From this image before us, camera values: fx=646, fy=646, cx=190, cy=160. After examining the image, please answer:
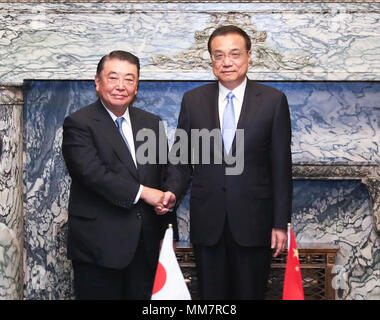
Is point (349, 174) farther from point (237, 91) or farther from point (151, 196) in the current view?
point (151, 196)

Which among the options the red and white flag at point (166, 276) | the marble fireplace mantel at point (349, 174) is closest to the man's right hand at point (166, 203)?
the red and white flag at point (166, 276)

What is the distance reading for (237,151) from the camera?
300cm

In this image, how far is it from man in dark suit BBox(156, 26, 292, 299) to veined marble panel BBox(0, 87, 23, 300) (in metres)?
1.35

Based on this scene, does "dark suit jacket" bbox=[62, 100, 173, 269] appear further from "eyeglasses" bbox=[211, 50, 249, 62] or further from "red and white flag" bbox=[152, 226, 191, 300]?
"eyeglasses" bbox=[211, 50, 249, 62]

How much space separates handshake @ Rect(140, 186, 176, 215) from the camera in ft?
9.79

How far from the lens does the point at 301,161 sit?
13.6 feet

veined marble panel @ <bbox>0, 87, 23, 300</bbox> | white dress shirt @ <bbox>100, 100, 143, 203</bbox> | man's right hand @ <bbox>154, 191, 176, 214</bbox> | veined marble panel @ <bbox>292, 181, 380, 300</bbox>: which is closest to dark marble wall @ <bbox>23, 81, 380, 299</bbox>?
veined marble panel @ <bbox>292, 181, 380, 300</bbox>

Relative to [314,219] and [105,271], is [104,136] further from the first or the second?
[314,219]

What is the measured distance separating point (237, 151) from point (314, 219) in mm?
1410

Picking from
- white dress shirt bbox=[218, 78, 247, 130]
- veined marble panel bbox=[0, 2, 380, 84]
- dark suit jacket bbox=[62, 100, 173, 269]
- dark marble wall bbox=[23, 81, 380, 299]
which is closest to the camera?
dark suit jacket bbox=[62, 100, 173, 269]

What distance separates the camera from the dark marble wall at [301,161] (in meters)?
4.13

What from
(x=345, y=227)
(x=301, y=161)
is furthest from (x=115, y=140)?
(x=345, y=227)

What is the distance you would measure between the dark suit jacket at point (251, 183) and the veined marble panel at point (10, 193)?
4.41ft
